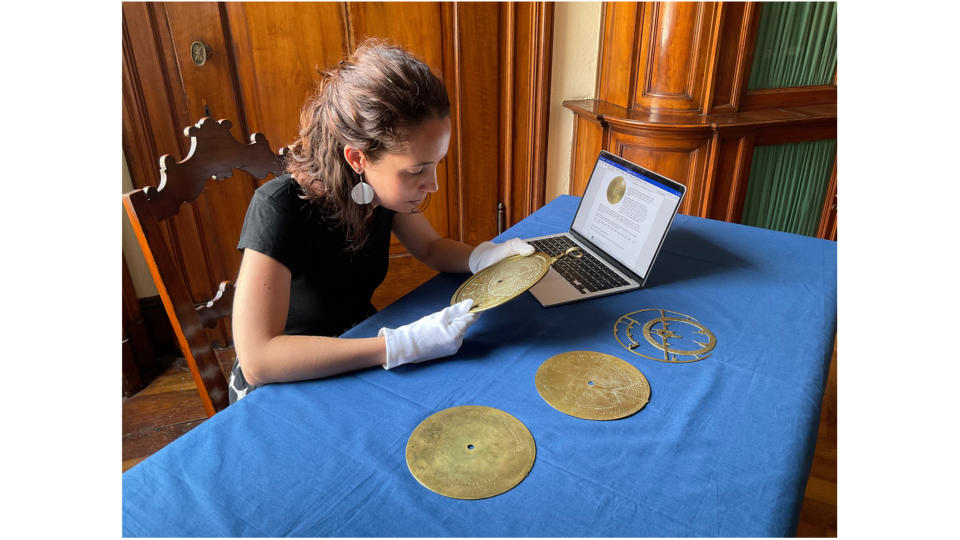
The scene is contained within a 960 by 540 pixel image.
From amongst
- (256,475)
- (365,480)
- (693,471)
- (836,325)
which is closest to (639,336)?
(693,471)

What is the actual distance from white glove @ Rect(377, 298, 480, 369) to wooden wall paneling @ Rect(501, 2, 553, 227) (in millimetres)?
1633

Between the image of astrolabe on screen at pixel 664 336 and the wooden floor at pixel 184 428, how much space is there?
83 centimetres

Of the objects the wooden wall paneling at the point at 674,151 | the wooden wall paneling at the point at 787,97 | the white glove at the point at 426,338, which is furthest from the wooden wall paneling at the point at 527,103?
the white glove at the point at 426,338

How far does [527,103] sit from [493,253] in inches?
52.9

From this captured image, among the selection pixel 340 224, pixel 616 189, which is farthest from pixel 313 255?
pixel 616 189

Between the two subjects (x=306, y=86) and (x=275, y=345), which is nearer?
(x=275, y=345)

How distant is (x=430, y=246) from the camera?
51.9 inches

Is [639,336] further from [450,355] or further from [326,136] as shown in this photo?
[326,136]

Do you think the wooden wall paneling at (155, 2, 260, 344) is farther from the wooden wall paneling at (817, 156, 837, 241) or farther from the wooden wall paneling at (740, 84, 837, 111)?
the wooden wall paneling at (817, 156, 837, 241)

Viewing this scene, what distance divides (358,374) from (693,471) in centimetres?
52

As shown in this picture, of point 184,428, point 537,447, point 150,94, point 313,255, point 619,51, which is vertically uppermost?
point 619,51

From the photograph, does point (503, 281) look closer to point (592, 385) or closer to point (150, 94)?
point (592, 385)

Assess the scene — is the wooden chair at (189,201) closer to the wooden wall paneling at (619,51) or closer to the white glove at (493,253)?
the white glove at (493,253)

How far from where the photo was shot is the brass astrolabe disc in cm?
66
